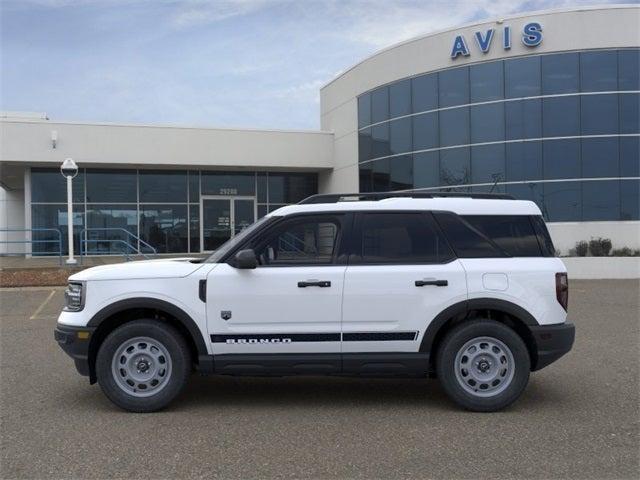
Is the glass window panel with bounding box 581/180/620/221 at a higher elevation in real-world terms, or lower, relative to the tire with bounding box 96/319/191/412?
higher

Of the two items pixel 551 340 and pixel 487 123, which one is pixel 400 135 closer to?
pixel 487 123

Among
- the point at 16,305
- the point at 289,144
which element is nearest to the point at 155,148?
the point at 289,144

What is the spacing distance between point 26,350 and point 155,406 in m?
3.77

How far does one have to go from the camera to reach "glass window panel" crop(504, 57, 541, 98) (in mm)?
20422

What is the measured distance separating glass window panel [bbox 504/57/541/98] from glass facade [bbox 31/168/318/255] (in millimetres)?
10648

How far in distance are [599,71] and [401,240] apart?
685 inches

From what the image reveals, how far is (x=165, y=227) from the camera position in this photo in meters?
25.3

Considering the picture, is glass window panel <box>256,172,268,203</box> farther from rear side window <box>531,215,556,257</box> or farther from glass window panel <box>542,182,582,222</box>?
rear side window <box>531,215,556,257</box>

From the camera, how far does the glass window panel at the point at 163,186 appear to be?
25.1 meters

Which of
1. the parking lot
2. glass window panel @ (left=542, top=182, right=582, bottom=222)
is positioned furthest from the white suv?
glass window panel @ (left=542, top=182, right=582, bottom=222)

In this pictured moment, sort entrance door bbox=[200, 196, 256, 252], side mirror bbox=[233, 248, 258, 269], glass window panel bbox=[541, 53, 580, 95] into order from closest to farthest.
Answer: side mirror bbox=[233, 248, 258, 269] → glass window panel bbox=[541, 53, 580, 95] → entrance door bbox=[200, 196, 256, 252]

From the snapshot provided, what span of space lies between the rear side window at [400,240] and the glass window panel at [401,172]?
1750 cm

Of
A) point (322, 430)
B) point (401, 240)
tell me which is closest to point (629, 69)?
point (401, 240)

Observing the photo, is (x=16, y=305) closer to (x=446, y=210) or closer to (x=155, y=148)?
(x=446, y=210)
